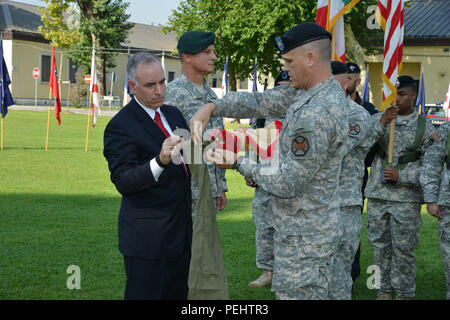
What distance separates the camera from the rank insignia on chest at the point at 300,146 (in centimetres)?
318

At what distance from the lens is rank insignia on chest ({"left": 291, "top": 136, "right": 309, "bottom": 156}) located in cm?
318

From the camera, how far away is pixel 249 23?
3350cm

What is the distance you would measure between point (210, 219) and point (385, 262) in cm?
317

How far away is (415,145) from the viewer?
6.05 meters

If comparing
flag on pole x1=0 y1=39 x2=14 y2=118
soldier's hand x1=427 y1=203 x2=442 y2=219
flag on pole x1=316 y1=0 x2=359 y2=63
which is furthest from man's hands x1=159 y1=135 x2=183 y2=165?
flag on pole x1=0 y1=39 x2=14 y2=118

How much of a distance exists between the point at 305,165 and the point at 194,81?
2199 millimetres

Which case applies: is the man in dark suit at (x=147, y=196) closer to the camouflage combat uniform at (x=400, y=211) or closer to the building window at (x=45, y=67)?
the camouflage combat uniform at (x=400, y=211)

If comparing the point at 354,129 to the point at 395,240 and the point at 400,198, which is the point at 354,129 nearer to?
the point at 400,198

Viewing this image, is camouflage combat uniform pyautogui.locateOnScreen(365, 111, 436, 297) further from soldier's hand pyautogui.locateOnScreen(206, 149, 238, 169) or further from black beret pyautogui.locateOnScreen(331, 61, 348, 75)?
soldier's hand pyautogui.locateOnScreen(206, 149, 238, 169)

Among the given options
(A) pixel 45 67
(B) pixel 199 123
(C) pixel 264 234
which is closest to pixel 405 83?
(C) pixel 264 234

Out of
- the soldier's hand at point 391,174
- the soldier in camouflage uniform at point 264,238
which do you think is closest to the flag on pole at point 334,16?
the soldier in camouflage uniform at point 264,238

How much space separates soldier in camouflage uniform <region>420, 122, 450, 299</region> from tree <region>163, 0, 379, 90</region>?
26.6 m

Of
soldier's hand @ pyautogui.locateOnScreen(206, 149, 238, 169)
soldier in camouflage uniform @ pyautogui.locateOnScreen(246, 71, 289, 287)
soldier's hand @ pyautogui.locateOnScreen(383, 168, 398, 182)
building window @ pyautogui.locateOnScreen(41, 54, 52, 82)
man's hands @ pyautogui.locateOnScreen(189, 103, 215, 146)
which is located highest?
building window @ pyautogui.locateOnScreen(41, 54, 52, 82)
